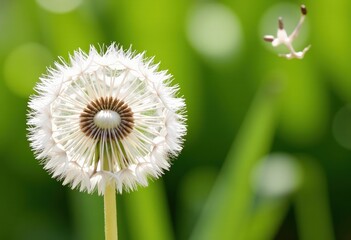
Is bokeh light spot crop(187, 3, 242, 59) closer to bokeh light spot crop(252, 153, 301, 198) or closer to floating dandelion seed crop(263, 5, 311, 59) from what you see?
bokeh light spot crop(252, 153, 301, 198)

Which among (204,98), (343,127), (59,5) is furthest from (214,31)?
(59,5)

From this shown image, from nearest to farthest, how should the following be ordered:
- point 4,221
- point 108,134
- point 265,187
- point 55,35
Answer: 1. point 108,134
2. point 265,187
3. point 55,35
4. point 4,221

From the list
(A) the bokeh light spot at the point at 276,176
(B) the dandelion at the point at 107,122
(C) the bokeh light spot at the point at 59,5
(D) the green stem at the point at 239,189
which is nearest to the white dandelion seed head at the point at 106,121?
(B) the dandelion at the point at 107,122

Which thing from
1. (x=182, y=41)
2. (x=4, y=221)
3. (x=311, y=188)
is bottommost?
(x=4, y=221)

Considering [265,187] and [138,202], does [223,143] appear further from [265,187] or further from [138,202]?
[138,202]

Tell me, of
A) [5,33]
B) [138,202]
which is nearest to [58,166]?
[138,202]

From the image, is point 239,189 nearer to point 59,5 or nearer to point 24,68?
point 59,5
